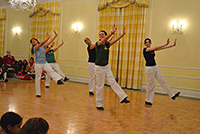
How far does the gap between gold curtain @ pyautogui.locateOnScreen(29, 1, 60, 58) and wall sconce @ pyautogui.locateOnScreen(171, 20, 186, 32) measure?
188 inches

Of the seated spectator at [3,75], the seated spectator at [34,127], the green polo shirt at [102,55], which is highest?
the green polo shirt at [102,55]

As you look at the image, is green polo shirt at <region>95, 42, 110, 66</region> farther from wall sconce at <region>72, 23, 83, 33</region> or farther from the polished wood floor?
wall sconce at <region>72, 23, 83, 33</region>

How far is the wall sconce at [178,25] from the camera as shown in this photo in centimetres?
586

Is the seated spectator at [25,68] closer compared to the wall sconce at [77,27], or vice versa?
the wall sconce at [77,27]

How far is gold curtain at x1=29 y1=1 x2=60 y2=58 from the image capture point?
8.70m

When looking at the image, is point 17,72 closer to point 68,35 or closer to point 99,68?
point 68,35

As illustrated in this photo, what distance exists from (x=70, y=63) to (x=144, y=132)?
6.08 metres

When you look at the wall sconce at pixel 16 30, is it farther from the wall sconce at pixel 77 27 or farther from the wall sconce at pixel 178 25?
the wall sconce at pixel 178 25

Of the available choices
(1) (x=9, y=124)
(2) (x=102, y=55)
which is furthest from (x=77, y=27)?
(1) (x=9, y=124)

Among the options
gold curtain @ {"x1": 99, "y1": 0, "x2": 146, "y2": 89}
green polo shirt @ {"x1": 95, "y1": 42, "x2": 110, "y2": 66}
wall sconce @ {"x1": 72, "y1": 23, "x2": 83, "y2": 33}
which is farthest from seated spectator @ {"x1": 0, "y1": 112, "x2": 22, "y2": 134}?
wall sconce @ {"x1": 72, "y1": 23, "x2": 83, "y2": 33}

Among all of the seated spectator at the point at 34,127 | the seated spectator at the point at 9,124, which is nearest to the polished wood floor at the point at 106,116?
the seated spectator at the point at 9,124

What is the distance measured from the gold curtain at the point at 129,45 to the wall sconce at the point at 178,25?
91 centimetres

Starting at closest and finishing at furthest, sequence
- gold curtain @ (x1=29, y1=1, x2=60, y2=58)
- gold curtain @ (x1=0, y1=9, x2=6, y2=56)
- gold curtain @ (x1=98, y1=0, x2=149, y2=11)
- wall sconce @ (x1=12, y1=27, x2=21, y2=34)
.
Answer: gold curtain @ (x1=98, y1=0, x2=149, y2=11)
gold curtain @ (x1=29, y1=1, x2=60, y2=58)
wall sconce @ (x1=12, y1=27, x2=21, y2=34)
gold curtain @ (x1=0, y1=9, x2=6, y2=56)

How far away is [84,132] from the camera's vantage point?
2521mm
